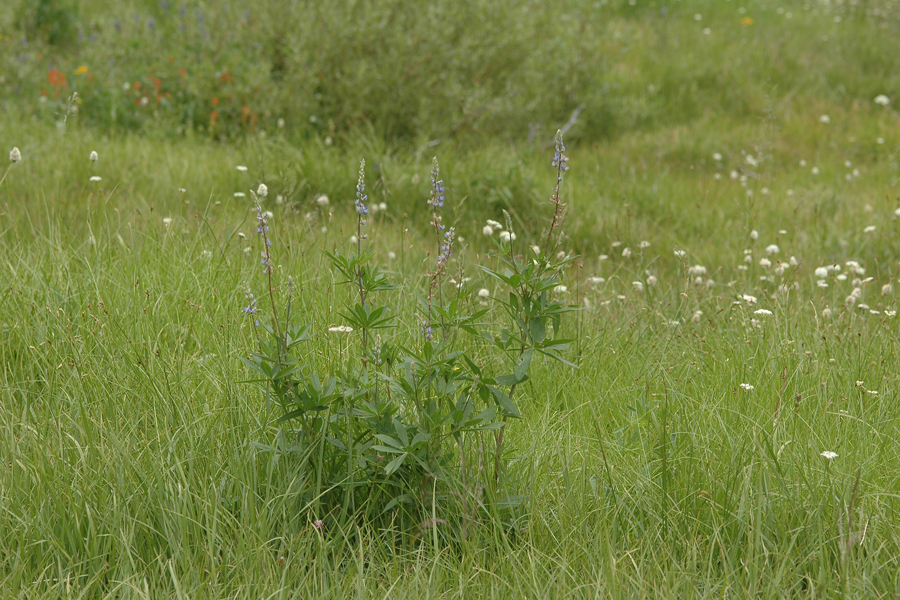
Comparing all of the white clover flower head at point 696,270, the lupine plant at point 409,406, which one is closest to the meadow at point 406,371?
the lupine plant at point 409,406

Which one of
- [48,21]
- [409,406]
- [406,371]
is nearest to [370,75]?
[409,406]

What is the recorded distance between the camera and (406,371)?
220cm

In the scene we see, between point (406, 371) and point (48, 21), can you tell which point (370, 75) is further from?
point (48, 21)

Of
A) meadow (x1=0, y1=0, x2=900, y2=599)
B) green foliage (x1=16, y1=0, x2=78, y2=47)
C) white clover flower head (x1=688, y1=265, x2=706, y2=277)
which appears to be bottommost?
white clover flower head (x1=688, y1=265, x2=706, y2=277)

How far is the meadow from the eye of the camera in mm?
2055

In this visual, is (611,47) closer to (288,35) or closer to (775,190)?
(775,190)

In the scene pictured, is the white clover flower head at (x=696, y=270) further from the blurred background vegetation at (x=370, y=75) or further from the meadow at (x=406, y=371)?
the blurred background vegetation at (x=370, y=75)

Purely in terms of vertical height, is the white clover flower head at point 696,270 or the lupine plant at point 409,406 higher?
the lupine plant at point 409,406

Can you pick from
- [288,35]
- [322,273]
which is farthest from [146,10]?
[322,273]

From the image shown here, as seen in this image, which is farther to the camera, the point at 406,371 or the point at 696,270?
the point at 696,270

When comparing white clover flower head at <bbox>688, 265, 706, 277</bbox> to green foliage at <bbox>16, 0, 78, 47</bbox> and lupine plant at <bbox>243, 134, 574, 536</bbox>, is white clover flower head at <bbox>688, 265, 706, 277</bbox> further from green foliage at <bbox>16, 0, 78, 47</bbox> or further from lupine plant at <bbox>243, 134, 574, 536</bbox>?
green foliage at <bbox>16, 0, 78, 47</bbox>

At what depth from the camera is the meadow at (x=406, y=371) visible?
2.05 metres

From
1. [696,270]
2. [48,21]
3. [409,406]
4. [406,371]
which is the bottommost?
[696,270]

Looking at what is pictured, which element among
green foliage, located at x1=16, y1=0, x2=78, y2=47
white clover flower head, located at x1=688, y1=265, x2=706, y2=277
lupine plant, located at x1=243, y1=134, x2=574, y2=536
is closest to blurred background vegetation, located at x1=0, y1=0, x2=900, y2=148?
green foliage, located at x1=16, y1=0, x2=78, y2=47
